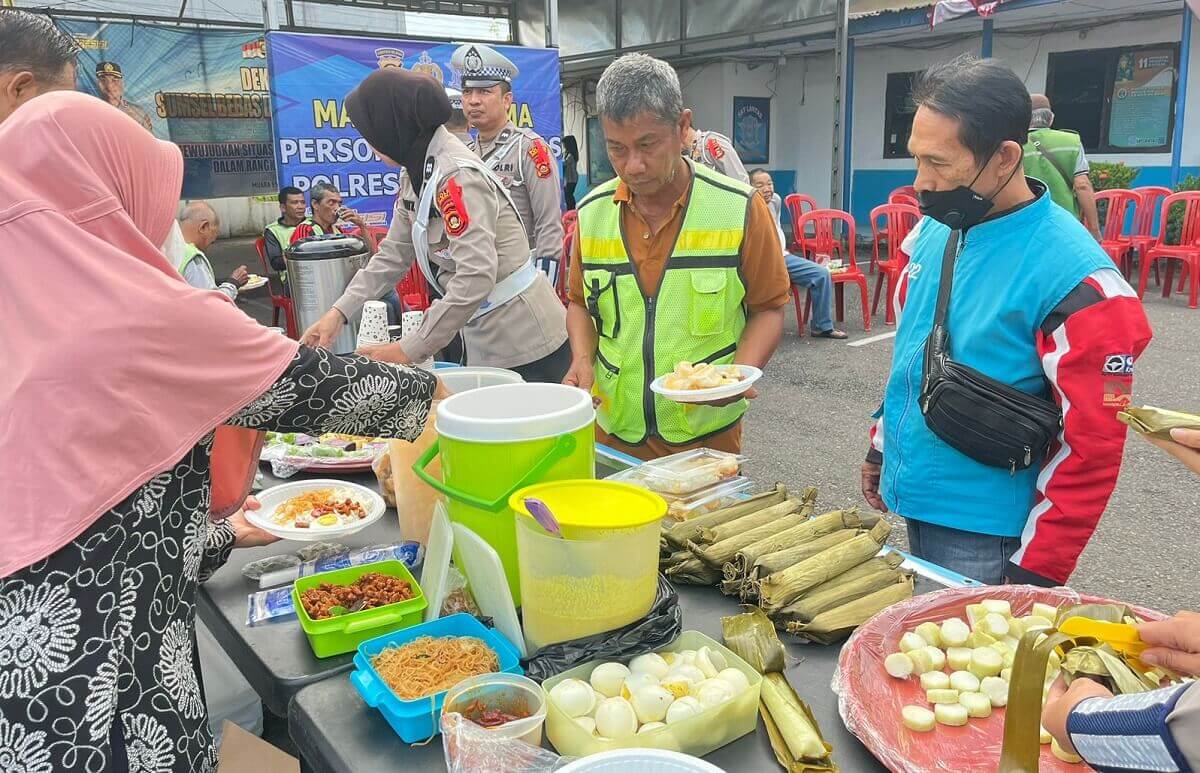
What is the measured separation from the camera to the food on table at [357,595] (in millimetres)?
1648

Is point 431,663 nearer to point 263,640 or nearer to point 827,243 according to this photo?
point 263,640

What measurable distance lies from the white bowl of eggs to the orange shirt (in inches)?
51.8

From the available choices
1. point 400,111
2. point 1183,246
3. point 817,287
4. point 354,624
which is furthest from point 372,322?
point 1183,246

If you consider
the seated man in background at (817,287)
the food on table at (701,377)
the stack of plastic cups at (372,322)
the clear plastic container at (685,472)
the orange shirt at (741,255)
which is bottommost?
the seated man in background at (817,287)

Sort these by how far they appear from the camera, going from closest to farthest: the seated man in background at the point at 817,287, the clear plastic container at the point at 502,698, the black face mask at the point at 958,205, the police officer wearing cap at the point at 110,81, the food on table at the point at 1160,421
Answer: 1. the food on table at the point at 1160,421
2. the clear plastic container at the point at 502,698
3. the black face mask at the point at 958,205
4. the police officer wearing cap at the point at 110,81
5. the seated man in background at the point at 817,287

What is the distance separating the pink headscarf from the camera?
3.91 ft

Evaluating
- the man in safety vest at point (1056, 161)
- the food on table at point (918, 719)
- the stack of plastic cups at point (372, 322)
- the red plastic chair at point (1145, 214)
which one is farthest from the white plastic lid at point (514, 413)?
the red plastic chair at point (1145, 214)

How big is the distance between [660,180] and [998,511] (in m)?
1.32

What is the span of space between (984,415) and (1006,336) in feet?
0.62


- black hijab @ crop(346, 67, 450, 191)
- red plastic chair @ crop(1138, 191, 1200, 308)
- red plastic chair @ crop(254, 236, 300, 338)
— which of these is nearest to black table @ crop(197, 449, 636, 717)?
black hijab @ crop(346, 67, 450, 191)

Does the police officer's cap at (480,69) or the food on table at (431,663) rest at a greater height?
the police officer's cap at (480,69)

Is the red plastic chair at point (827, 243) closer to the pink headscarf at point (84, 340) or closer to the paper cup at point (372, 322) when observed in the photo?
the paper cup at point (372, 322)

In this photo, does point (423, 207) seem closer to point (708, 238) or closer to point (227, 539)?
point (708, 238)

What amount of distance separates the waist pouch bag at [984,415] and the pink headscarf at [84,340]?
1.53 meters
